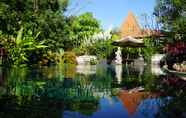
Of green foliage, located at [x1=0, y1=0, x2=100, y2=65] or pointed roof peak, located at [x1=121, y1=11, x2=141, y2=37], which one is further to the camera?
pointed roof peak, located at [x1=121, y1=11, x2=141, y2=37]

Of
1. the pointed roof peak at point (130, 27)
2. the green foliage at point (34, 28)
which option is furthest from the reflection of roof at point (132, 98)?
the pointed roof peak at point (130, 27)

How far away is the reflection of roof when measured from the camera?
306 inches

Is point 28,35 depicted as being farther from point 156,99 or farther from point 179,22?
point 156,99

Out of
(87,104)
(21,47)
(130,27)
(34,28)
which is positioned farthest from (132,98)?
(130,27)

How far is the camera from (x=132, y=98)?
31.3 feet

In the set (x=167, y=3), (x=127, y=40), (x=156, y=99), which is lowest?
(x=156, y=99)

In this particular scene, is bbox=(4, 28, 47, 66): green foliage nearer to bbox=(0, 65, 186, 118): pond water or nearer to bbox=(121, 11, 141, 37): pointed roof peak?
bbox=(0, 65, 186, 118): pond water

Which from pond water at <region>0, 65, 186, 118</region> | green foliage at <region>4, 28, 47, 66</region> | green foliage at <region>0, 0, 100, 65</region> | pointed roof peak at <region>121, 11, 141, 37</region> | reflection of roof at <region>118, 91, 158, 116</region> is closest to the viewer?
pond water at <region>0, 65, 186, 118</region>

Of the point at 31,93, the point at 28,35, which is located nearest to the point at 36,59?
the point at 28,35

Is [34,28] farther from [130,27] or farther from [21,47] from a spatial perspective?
[130,27]

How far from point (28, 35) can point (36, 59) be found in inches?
80.4

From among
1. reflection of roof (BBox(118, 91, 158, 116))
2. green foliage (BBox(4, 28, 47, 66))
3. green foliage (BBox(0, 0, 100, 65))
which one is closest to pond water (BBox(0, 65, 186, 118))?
reflection of roof (BBox(118, 91, 158, 116))

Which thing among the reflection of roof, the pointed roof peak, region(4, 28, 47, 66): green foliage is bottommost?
the reflection of roof

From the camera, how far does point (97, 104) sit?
838 cm
